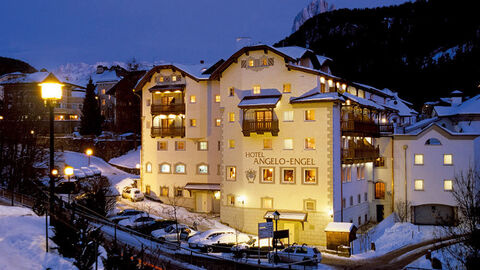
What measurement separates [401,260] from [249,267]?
45.6ft

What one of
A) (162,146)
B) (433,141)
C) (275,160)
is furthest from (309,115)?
(162,146)

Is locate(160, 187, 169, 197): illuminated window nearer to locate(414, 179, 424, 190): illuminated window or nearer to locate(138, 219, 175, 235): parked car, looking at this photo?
locate(138, 219, 175, 235): parked car

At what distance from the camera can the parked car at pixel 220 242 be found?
117 ft

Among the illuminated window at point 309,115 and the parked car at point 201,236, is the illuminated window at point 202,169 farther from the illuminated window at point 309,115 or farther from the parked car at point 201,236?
the parked car at point 201,236

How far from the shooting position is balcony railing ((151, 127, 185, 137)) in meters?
56.2

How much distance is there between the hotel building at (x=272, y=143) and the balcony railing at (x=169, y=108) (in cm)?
12

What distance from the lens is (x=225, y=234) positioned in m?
37.7

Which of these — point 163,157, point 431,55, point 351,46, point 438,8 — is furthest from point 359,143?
point 438,8

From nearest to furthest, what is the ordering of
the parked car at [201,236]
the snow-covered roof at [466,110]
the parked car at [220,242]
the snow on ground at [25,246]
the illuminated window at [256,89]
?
the snow on ground at [25,246], the parked car at [220,242], the parked car at [201,236], the illuminated window at [256,89], the snow-covered roof at [466,110]

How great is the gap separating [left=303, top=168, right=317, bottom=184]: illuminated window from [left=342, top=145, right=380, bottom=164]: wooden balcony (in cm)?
364

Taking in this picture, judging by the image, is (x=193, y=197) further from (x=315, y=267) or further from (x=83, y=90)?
(x=83, y=90)

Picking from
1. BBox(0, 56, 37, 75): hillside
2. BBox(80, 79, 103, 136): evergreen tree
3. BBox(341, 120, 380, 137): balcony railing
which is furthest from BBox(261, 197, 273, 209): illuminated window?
BBox(0, 56, 37, 75): hillside

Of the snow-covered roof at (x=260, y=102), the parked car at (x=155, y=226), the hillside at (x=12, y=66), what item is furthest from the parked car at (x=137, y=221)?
the hillside at (x=12, y=66)

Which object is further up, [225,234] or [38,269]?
[38,269]
